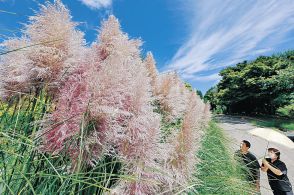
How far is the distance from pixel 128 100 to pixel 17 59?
596mm

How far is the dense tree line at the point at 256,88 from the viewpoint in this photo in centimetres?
3244

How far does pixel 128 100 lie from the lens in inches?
59.2

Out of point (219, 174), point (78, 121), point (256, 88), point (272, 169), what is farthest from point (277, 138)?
point (256, 88)

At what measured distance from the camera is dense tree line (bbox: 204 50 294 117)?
32438 millimetres

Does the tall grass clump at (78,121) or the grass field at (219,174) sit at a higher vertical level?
the tall grass clump at (78,121)

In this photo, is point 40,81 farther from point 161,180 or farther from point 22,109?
point 161,180

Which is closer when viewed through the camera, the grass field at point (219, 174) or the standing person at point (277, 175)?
the grass field at point (219, 174)

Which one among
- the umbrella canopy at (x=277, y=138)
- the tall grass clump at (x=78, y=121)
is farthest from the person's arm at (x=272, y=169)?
the tall grass clump at (x=78, y=121)

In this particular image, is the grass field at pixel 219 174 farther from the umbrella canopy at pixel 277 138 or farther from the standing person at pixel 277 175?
the umbrella canopy at pixel 277 138

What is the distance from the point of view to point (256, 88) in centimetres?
3556

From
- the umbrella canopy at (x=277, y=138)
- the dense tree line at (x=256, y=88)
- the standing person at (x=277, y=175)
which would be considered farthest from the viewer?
the dense tree line at (x=256, y=88)

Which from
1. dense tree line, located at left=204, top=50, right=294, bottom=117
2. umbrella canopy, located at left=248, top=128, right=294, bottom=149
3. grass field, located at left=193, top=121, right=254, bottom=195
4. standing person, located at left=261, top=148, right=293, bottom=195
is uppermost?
dense tree line, located at left=204, top=50, right=294, bottom=117

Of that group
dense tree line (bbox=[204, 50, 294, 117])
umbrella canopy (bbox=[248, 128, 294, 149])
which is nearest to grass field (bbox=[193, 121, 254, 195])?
umbrella canopy (bbox=[248, 128, 294, 149])

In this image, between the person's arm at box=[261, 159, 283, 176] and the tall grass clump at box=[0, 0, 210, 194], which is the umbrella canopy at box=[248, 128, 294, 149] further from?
the tall grass clump at box=[0, 0, 210, 194]
